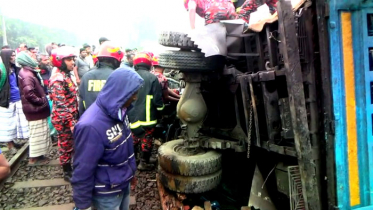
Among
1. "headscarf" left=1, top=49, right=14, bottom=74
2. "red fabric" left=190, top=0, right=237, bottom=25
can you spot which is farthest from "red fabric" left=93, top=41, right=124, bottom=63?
"headscarf" left=1, top=49, right=14, bottom=74

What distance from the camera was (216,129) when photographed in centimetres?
396

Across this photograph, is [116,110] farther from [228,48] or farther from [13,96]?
[13,96]

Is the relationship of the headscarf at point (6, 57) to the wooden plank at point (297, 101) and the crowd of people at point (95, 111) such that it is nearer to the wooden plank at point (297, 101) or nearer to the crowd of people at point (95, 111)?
the crowd of people at point (95, 111)

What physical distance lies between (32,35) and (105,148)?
38.2 metres

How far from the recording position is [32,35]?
1378 inches

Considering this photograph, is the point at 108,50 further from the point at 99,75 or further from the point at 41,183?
the point at 41,183

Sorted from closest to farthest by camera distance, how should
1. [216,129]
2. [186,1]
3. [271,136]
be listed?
[271,136], [216,129], [186,1]

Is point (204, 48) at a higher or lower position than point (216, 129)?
higher

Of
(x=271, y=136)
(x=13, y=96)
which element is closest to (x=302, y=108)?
(x=271, y=136)

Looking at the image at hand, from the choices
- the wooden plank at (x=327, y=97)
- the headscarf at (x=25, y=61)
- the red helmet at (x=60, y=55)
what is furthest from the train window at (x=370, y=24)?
the headscarf at (x=25, y=61)

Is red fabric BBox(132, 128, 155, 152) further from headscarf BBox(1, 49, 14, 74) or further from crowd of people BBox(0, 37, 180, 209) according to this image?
headscarf BBox(1, 49, 14, 74)

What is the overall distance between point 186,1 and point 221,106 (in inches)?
70.3

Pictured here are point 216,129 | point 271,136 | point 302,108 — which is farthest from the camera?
point 216,129

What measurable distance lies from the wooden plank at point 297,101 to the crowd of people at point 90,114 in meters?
1.20
